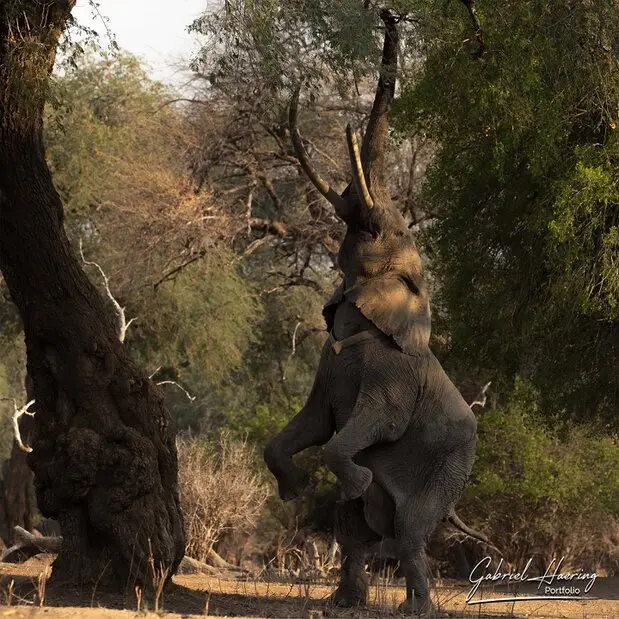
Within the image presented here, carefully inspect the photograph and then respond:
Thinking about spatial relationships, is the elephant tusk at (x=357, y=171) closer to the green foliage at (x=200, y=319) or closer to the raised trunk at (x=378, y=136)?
the raised trunk at (x=378, y=136)

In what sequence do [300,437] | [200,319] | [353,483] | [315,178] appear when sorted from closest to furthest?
[353,483], [300,437], [315,178], [200,319]

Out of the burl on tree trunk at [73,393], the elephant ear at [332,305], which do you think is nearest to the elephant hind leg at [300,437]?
the elephant ear at [332,305]

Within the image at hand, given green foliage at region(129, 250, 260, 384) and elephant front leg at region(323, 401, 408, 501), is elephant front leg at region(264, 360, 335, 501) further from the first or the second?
green foliage at region(129, 250, 260, 384)

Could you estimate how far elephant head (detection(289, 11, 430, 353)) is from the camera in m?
9.80

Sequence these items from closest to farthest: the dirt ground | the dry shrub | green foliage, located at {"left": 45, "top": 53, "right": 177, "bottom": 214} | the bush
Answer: the dirt ground < the dry shrub < the bush < green foliage, located at {"left": 45, "top": 53, "right": 177, "bottom": 214}

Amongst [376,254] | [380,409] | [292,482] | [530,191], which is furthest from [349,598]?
[530,191]

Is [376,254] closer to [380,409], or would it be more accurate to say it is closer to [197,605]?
[380,409]

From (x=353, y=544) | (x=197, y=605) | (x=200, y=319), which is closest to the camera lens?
(x=353, y=544)

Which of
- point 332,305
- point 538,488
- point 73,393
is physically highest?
point 332,305

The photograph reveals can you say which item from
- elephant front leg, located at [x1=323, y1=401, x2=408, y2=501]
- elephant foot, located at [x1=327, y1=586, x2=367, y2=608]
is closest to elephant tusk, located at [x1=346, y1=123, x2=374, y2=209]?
elephant front leg, located at [x1=323, y1=401, x2=408, y2=501]

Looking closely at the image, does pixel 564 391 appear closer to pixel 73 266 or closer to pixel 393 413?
pixel 393 413

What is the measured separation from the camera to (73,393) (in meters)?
10.1

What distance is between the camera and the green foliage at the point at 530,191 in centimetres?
1314

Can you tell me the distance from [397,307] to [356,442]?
1.24 m
